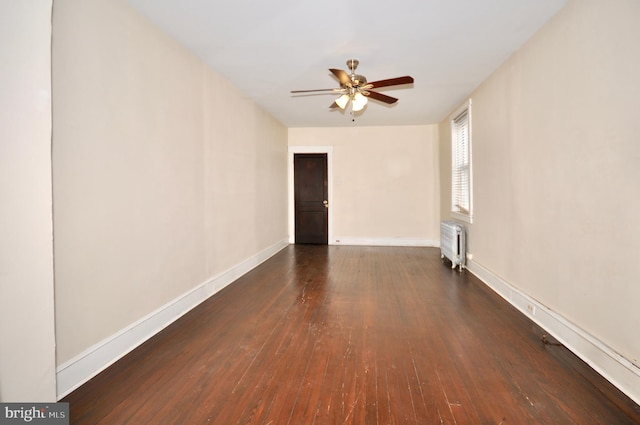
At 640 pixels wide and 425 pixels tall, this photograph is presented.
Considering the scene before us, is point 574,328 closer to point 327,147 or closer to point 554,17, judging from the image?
point 554,17

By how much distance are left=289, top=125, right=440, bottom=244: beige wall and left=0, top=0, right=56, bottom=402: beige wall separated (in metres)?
6.03

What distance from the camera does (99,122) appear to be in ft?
7.25

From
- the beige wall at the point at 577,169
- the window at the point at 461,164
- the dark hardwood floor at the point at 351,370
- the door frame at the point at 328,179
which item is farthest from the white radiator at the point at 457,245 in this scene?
the door frame at the point at 328,179

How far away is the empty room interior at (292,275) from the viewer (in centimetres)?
167

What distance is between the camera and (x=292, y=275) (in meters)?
4.68

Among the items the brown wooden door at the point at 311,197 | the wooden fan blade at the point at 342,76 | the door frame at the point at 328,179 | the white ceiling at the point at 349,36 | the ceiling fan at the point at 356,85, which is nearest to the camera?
the white ceiling at the point at 349,36

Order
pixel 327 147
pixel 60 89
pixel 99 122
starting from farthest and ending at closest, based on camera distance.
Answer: pixel 327 147 < pixel 99 122 < pixel 60 89

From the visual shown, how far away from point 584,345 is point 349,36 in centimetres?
311

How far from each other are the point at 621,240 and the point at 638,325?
49 centimetres

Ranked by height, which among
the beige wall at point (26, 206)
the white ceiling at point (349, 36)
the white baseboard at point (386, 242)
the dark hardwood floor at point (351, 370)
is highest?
the white ceiling at point (349, 36)

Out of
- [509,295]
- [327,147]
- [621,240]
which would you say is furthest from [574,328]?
[327,147]

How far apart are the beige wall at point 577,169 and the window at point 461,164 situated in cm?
115

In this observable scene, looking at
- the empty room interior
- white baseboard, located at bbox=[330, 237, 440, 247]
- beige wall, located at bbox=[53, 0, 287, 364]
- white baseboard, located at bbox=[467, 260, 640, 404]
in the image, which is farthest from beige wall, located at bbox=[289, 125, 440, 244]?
white baseboard, located at bbox=[467, 260, 640, 404]

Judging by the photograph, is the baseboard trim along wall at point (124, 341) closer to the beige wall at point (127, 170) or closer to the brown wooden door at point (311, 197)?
the beige wall at point (127, 170)
